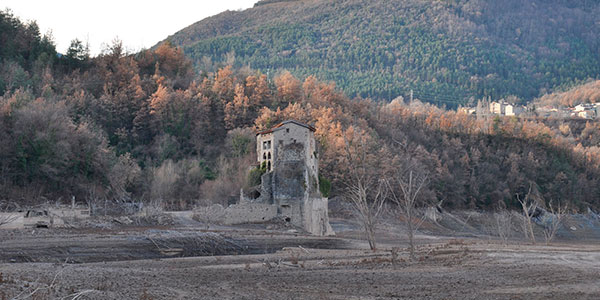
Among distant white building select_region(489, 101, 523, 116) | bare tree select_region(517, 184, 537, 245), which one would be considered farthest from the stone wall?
distant white building select_region(489, 101, 523, 116)

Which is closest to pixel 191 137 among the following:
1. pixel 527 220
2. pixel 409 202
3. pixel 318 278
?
pixel 527 220

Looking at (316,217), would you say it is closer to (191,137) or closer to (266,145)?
(266,145)

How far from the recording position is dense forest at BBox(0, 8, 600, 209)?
5319 cm

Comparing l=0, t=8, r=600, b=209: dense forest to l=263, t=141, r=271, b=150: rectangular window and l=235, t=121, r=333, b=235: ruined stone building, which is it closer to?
l=235, t=121, r=333, b=235: ruined stone building

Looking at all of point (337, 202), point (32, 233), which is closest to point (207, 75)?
point (337, 202)

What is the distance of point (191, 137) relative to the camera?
7631 centimetres

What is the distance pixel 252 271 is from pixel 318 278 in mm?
3089

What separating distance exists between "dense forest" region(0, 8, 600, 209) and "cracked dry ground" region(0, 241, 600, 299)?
18885 millimetres

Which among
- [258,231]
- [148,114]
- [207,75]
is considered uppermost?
[207,75]

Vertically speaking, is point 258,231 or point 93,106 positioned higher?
point 93,106

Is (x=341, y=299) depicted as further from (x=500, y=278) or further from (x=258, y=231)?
(x=258, y=231)

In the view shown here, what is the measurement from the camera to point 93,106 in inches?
2867

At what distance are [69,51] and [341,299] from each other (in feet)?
249

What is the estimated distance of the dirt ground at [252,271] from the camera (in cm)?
1752
